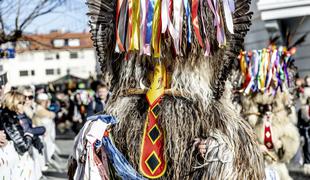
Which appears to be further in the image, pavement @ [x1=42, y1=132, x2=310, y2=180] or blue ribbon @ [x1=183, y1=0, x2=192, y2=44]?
pavement @ [x1=42, y1=132, x2=310, y2=180]

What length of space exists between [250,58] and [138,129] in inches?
204

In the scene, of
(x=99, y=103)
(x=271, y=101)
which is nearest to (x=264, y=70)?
(x=271, y=101)

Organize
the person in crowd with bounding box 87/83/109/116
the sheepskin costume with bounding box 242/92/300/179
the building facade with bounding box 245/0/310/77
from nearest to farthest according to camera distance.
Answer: the sheepskin costume with bounding box 242/92/300/179, the person in crowd with bounding box 87/83/109/116, the building facade with bounding box 245/0/310/77

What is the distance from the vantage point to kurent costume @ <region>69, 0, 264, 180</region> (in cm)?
384

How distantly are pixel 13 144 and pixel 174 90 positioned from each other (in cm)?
364

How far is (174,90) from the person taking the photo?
3934 millimetres

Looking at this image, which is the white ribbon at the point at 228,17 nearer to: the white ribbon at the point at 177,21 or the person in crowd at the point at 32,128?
the white ribbon at the point at 177,21

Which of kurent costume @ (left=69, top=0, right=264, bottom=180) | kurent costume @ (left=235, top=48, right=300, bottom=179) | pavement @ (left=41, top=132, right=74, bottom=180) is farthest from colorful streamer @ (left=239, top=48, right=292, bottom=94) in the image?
kurent costume @ (left=69, top=0, right=264, bottom=180)

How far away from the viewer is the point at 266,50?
8781mm

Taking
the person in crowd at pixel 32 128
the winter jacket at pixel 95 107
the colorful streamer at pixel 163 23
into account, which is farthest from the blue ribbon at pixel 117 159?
the winter jacket at pixel 95 107

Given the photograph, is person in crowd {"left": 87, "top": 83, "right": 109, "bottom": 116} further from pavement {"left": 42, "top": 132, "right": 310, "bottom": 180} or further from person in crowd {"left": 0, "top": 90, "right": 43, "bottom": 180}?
person in crowd {"left": 0, "top": 90, "right": 43, "bottom": 180}

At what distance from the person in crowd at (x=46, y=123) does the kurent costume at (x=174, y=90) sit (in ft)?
26.3

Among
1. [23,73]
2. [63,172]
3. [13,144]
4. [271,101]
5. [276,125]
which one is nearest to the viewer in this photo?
[13,144]

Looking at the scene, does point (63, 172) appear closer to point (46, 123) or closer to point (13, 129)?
point (46, 123)
